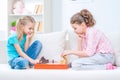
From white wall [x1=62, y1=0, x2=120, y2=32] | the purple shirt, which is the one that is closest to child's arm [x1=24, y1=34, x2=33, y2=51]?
the purple shirt

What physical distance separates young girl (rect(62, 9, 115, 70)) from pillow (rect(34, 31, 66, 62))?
0.16 metres

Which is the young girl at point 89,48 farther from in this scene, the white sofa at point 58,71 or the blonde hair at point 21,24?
the blonde hair at point 21,24

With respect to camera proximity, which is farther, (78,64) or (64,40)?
(64,40)

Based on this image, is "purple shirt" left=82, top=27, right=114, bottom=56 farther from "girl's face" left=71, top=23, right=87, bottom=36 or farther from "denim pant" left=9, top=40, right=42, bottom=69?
"denim pant" left=9, top=40, right=42, bottom=69

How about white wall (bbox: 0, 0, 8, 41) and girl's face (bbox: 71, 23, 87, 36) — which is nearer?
girl's face (bbox: 71, 23, 87, 36)

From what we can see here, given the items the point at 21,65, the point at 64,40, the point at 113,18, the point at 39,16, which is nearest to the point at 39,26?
the point at 39,16

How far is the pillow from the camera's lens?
9.64 ft

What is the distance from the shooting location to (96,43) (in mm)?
2770

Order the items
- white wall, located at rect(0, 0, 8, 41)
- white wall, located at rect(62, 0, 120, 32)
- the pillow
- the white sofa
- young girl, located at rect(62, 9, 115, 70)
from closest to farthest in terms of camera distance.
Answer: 1. the white sofa
2. young girl, located at rect(62, 9, 115, 70)
3. the pillow
4. white wall, located at rect(62, 0, 120, 32)
5. white wall, located at rect(0, 0, 8, 41)

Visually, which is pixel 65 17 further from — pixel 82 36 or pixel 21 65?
pixel 21 65

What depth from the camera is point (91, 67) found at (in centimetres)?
263

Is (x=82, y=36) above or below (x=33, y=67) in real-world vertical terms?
above

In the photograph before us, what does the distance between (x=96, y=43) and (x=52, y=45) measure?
0.46 m

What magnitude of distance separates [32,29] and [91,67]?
28.1 inches
